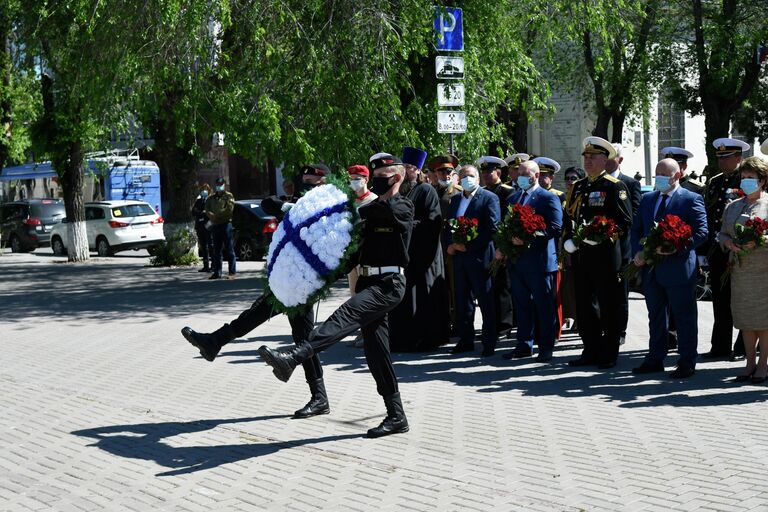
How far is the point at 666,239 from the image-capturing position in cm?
900

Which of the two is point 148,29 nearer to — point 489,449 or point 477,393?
point 477,393

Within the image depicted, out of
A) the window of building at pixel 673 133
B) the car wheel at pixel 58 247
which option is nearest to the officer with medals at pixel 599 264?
the car wheel at pixel 58 247

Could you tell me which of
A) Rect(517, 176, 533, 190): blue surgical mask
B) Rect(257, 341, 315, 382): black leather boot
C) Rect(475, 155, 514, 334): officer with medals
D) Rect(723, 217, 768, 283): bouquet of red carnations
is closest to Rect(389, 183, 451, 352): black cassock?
Rect(475, 155, 514, 334): officer with medals

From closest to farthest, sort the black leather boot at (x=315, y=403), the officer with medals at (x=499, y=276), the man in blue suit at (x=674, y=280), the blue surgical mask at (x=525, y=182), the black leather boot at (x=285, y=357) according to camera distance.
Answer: the black leather boot at (x=285, y=357) < the black leather boot at (x=315, y=403) < the man in blue suit at (x=674, y=280) < the blue surgical mask at (x=525, y=182) < the officer with medals at (x=499, y=276)

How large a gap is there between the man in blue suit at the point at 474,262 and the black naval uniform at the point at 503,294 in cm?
76

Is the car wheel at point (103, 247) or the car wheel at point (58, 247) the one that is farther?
the car wheel at point (58, 247)

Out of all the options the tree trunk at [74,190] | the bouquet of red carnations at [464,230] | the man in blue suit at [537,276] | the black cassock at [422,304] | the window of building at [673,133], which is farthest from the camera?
the window of building at [673,133]

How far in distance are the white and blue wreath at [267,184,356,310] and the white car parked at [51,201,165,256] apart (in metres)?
24.0

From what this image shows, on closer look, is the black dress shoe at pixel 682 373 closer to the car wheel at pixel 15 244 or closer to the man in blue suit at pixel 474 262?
the man in blue suit at pixel 474 262

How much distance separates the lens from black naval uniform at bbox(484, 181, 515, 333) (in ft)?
39.2

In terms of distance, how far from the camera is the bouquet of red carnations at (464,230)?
35.3 feet

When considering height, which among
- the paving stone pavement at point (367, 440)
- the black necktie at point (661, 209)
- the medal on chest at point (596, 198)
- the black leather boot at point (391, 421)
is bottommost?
the paving stone pavement at point (367, 440)

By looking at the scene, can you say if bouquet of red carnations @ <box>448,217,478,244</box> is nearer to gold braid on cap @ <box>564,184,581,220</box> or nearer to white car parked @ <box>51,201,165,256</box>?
gold braid on cap @ <box>564,184,581,220</box>

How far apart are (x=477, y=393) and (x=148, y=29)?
10.6 meters
